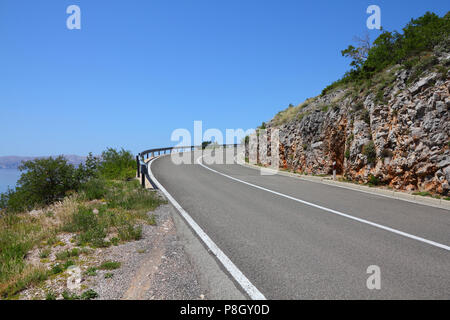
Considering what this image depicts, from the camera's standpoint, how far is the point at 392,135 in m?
12.6

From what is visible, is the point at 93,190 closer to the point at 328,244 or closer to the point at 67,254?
the point at 67,254

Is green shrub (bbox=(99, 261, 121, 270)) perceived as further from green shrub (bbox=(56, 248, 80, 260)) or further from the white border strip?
the white border strip

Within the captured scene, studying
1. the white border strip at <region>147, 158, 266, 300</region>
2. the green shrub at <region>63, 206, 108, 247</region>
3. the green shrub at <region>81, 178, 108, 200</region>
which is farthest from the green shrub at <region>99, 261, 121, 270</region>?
the green shrub at <region>81, 178, 108, 200</region>

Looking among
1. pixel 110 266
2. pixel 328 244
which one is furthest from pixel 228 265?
pixel 328 244

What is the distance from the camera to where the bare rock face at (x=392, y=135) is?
1076 cm

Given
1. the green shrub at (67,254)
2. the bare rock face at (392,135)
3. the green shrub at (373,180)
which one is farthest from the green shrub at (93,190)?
the bare rock face at (392,135)

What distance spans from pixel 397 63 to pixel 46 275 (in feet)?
60.9

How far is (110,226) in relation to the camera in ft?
22.3

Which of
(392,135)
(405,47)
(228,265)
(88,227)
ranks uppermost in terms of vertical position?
(405,47)

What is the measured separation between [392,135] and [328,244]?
9.36m

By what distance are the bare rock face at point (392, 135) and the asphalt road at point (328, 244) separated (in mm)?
2479

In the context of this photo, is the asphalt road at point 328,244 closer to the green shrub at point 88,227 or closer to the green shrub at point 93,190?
the green shrub at point 88,227
